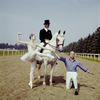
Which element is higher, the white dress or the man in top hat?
the man in top hat

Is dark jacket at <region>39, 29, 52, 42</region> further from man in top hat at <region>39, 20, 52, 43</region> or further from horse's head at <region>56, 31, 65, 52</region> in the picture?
horse's head at <region>56, 31, 65, 52</region>

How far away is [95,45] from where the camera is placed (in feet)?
145

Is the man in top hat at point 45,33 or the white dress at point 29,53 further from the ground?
the man in top hat at point 45,33

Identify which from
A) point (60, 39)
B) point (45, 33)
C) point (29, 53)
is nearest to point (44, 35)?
point (45, 33)

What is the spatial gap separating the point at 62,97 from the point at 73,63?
1865 millimetres

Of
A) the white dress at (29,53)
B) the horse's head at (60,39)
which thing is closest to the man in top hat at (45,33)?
the horse's head at (60,39)

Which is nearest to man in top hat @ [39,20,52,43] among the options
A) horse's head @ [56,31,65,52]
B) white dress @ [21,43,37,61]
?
horse's head @ [56,31,65,52]

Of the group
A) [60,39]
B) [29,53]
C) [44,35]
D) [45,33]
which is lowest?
[29,53]

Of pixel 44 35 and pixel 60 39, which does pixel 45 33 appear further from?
pixel 60 39

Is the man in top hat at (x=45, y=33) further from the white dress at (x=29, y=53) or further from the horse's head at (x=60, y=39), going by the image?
the white dress at (x=29, y=53)

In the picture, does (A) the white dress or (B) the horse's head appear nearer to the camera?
(A) the white dress

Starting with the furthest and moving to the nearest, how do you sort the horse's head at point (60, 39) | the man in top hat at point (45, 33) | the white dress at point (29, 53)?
the man in top hat at point (45, 33)
the horse's head at point (60, 39)
the white dress at point (29, 53)

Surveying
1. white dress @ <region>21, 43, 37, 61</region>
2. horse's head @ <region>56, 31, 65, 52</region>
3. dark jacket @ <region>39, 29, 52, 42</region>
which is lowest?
white dress @ <region>21, 43, 37, 61</region>

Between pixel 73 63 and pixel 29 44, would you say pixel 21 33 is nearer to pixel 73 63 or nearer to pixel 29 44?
pixel 29 44
